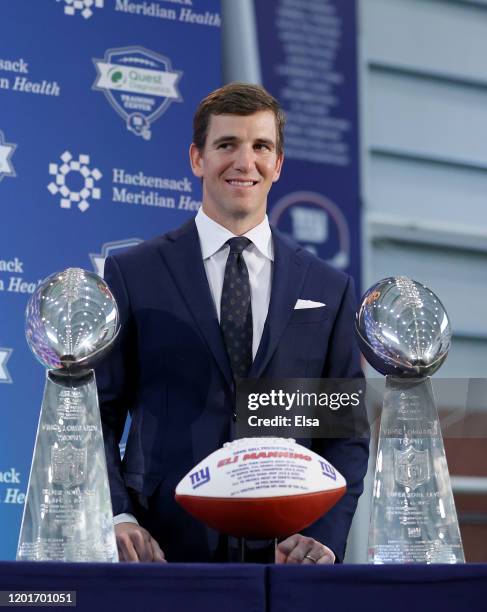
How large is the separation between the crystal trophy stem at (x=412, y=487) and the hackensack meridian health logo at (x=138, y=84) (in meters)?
2.14

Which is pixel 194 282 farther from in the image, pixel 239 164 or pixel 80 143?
pixel 80 143

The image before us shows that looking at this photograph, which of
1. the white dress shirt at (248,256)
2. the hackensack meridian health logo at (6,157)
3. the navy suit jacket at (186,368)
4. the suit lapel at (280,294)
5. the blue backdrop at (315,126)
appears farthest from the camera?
the blue backdrop at (315,126)

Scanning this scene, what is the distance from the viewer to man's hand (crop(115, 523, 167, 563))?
1554 mm

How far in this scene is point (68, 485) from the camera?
1415 millimetres

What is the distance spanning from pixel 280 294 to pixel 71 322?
2.02 feet

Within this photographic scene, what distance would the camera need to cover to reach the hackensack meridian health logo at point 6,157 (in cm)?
328

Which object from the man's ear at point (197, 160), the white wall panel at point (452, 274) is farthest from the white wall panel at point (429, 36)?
the man's ear at point (197, 160)

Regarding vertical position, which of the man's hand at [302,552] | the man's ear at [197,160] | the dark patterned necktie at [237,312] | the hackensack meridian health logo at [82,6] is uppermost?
the hackensack meridian health logo at [82,6]

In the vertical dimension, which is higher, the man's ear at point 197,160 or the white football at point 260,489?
the man's ear at point 197,160

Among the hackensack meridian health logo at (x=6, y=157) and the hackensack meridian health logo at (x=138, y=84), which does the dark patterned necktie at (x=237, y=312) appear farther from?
the hackensack meridian health logo at (x=138, y=84)

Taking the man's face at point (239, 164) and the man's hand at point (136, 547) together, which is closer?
the man's hand at point (136, 547)

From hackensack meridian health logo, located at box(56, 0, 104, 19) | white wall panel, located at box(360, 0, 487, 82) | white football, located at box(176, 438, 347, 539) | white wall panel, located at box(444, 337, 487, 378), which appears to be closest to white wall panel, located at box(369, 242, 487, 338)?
white wall panel, located at box(444, 337, 487, 378)

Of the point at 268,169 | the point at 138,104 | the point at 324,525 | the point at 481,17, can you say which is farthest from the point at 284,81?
the point at 324,525

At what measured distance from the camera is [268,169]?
6.94 feet
